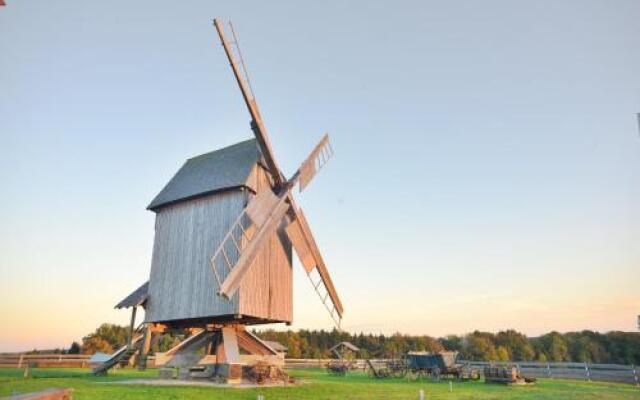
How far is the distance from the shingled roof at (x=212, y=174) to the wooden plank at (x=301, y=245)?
139 inches

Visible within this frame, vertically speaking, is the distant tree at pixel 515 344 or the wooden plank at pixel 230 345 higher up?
the wooden plank at pixel 230 345

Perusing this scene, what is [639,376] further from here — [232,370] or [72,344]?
[72,344]

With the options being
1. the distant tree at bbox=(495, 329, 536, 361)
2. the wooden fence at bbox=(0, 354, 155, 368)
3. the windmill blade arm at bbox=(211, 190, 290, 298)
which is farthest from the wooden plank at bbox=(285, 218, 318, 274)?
the distant tree at bbox=(495, 329, 536, 361)

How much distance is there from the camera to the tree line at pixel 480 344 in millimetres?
48625

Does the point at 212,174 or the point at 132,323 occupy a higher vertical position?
the point at 212,174

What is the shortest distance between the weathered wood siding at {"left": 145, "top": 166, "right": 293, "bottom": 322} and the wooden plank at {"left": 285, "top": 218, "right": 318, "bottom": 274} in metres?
0.61

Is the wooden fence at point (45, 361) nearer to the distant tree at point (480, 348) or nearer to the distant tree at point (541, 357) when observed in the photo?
the distant tree at point (480, 348)

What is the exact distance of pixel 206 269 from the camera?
1834 centimetres

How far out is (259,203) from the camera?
17.7 meters

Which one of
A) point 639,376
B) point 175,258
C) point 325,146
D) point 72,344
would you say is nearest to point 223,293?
point 175,258

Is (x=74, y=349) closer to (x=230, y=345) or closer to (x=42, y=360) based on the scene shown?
(x=42, y=360)

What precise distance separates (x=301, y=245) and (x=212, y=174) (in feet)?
17.6

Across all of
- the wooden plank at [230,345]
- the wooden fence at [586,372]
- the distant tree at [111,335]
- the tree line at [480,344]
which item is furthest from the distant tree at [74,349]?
the wooden fence at [586,372]

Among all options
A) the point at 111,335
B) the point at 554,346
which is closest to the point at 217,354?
the point at 111,335
